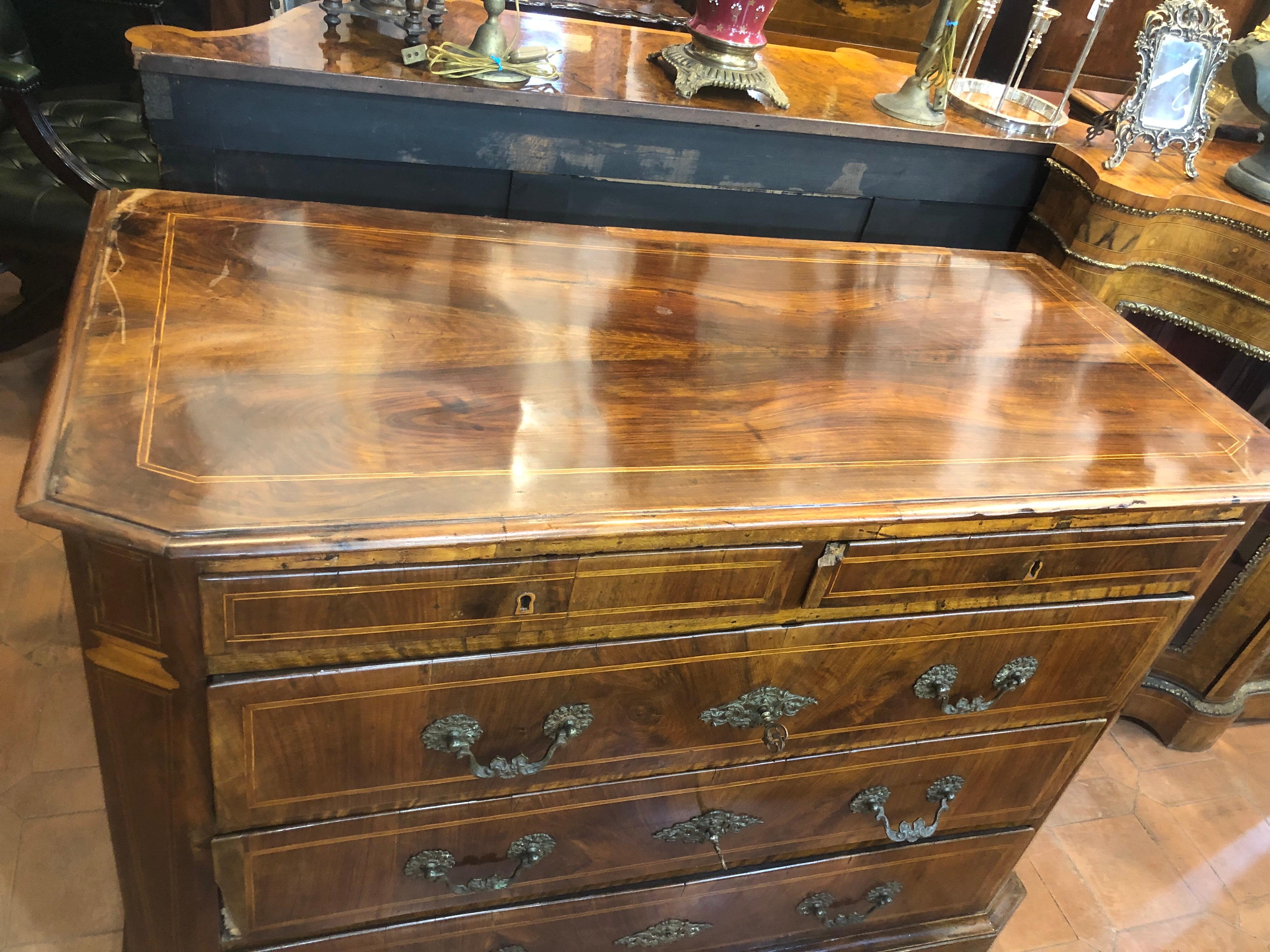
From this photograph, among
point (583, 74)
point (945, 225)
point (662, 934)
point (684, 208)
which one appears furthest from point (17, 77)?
point (662, 934)

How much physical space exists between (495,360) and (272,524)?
0.35 m

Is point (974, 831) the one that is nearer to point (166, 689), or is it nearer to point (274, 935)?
point (274, 935)

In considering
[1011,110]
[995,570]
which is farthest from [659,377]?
[1011,110]

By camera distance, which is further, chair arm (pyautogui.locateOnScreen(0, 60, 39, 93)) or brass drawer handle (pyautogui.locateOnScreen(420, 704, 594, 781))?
chair arm (pyautogui.locateOnScreen(0, 60, 39, 93))

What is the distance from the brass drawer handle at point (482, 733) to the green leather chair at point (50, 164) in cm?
146

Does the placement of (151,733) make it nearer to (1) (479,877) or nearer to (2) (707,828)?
(1) (479,877)

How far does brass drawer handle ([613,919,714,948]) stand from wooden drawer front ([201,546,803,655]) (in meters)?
0.62

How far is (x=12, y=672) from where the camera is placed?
6.14 ft

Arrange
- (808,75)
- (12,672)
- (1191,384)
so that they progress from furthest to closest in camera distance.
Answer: (12,672) < (808,75) < (1191,384)

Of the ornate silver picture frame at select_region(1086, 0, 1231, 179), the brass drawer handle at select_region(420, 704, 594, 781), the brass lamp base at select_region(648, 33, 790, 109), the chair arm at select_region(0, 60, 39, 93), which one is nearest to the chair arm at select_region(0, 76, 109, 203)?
the chair arm at select_region(0, 60, 39, 93)

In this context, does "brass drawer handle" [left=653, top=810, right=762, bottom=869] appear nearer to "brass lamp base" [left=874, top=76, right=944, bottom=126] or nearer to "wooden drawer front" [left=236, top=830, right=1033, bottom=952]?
"wooden drawer front" [left=236, top=830, right=1033, bottom=952]

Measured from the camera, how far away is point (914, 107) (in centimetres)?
164

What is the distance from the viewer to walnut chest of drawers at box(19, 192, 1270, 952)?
897 millimetres

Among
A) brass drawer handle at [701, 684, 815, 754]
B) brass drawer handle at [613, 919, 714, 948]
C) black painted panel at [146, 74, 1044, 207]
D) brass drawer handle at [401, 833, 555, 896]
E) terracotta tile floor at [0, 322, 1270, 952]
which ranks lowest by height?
terracotta tile floor at [0, 322, 1270, 952]
